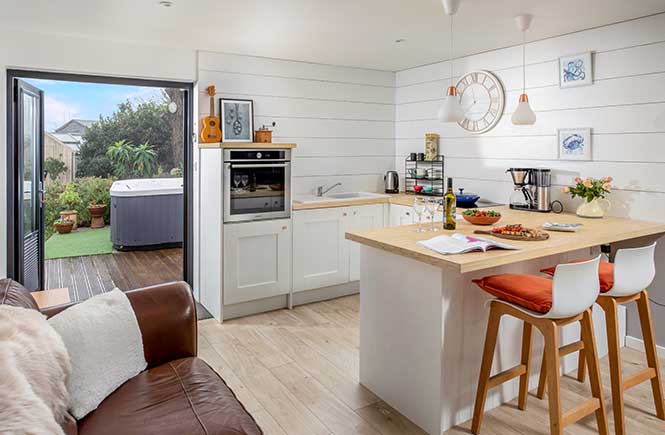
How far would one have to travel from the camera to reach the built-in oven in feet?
12.6

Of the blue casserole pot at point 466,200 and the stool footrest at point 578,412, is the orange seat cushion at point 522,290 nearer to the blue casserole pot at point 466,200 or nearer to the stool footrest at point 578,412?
the stool footrest at point 578,412

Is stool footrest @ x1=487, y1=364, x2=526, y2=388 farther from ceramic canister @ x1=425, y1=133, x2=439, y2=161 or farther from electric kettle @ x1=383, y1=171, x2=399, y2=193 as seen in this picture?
electric kettle @ x1=383, y1=171, x2=399, y2=193

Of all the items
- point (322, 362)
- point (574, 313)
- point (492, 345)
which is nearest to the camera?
point (574, 313)

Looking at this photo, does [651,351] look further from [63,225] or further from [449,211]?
[63,225]

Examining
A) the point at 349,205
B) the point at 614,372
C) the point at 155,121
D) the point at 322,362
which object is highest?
the point at 155,121

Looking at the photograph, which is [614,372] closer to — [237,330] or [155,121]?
[237,330]

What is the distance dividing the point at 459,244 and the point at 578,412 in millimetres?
901

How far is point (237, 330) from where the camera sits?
3777 mm

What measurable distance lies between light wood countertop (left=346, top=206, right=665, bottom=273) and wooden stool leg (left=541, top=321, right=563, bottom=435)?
35 centimetres

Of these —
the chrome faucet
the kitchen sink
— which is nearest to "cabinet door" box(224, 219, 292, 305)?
the kitchen sink

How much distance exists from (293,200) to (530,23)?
234 cm

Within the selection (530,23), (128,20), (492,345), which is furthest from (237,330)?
(530,23)

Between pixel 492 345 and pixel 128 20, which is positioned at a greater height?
pixel 128 20

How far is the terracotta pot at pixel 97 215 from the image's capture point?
21.5 ft
